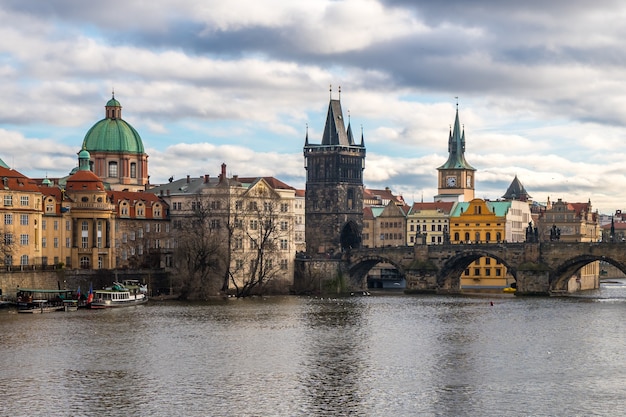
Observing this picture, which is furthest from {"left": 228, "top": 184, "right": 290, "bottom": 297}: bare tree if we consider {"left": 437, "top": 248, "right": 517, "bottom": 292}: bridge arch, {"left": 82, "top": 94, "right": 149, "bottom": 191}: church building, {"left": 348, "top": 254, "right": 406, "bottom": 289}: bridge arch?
{"left": 82, "top": 94, "right": 149, "bottom": 191}: church building

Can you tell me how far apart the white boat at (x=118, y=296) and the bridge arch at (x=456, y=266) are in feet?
143

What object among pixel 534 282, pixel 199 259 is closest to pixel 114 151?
pixel 199 259

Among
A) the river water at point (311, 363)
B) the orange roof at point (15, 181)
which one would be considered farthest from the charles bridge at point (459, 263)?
the orange roof at point (15, 181)

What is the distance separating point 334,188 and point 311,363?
365ft

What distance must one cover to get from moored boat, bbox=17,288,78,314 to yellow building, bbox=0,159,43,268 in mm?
4644

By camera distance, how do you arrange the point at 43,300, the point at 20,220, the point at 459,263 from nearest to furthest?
the point at 43,300, the point at 20,220, the point at 459,263

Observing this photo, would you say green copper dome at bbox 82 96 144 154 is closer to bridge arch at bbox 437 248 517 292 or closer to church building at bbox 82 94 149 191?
church building at bbox 82 94 149 191

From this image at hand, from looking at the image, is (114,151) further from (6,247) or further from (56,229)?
(6,247)

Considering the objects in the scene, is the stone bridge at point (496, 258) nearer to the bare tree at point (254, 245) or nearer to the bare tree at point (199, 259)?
the bare tree at point (254, 245)

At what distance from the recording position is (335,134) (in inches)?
7392

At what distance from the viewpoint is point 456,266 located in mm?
156375

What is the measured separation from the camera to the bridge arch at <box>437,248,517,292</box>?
151 m

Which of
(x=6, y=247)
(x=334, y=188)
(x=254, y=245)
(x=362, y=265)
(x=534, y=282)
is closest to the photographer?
(x=6, y=247)

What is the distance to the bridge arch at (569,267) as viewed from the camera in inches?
5438
